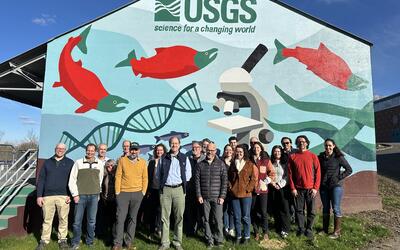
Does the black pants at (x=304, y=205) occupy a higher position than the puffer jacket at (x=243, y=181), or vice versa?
the puffer jacket at (x=243, y=181)

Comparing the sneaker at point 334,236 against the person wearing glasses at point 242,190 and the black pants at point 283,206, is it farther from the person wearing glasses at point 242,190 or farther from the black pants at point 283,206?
the person wearing glasses at point 242,190

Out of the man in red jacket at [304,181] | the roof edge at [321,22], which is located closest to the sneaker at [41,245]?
the man in red jacket at [304,181]

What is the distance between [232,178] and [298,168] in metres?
1.35

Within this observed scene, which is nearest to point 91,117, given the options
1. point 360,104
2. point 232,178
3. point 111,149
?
point 111,149

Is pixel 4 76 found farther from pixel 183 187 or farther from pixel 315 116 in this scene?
pixel 315 116

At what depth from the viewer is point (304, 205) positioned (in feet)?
23.3

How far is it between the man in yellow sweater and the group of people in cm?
2

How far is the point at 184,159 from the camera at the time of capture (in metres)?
6.63

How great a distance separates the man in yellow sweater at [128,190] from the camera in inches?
256

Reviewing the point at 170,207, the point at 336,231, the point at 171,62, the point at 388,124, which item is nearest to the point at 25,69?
the point at 171,62

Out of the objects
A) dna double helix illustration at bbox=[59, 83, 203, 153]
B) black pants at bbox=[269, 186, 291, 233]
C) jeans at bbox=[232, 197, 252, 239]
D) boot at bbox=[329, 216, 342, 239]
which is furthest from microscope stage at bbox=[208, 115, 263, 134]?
boot at bbox=[329, 216, 342, 239]

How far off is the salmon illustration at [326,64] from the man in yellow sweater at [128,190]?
512 cm

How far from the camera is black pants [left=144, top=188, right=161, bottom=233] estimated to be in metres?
7.32

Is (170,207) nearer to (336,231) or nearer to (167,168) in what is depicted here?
(167,168)
